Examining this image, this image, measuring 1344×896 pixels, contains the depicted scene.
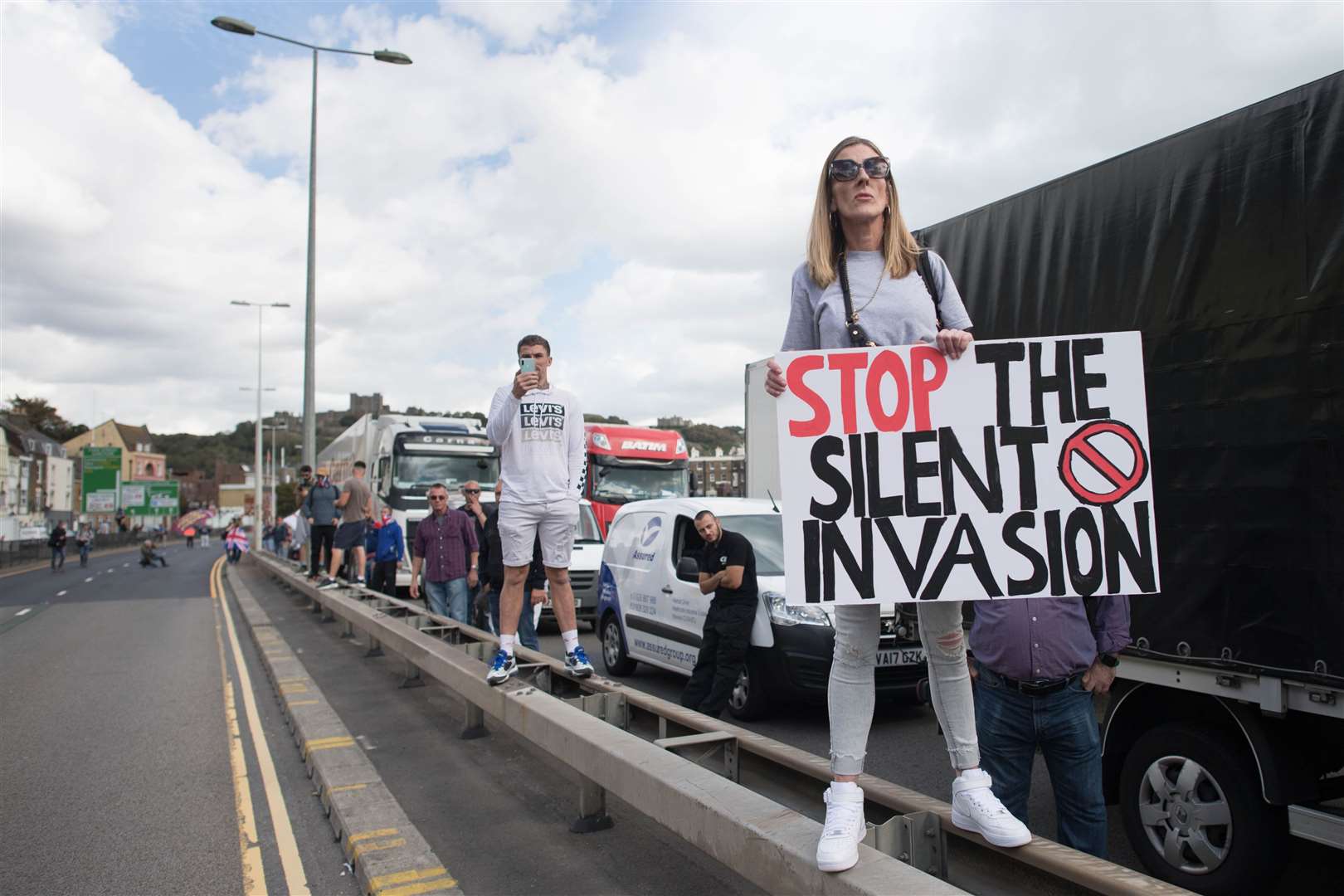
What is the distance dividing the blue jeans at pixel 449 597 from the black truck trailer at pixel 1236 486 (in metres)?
8.10

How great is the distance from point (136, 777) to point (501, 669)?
110 inches

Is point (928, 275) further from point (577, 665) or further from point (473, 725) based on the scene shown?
point (473, 725)

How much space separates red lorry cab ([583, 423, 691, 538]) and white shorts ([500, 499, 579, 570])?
1471cm

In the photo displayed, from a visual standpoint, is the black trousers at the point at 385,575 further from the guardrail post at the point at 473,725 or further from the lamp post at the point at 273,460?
the lamp post at the point at 273,460

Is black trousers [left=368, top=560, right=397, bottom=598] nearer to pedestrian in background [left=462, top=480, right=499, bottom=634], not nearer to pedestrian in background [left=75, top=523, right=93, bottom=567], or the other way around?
pedestrian in background [left=462, top=480, right=499, bottom=634]

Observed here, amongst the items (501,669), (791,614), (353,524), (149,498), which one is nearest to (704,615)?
(791,614)

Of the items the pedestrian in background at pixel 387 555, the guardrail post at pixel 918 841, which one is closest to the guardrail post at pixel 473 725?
the guardrail post at pixel 918 841

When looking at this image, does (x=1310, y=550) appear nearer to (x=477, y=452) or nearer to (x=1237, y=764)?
(x=1237, y=764)

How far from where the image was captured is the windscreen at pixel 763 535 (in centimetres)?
800

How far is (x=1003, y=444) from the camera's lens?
287 cm

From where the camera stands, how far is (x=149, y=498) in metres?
81.4

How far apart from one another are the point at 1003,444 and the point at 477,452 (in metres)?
18.2

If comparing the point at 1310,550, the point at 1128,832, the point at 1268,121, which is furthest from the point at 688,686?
the point at 1268,121

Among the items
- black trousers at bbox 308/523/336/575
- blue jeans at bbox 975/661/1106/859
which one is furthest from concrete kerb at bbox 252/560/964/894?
black trousers at bbox 308/523/336/575
